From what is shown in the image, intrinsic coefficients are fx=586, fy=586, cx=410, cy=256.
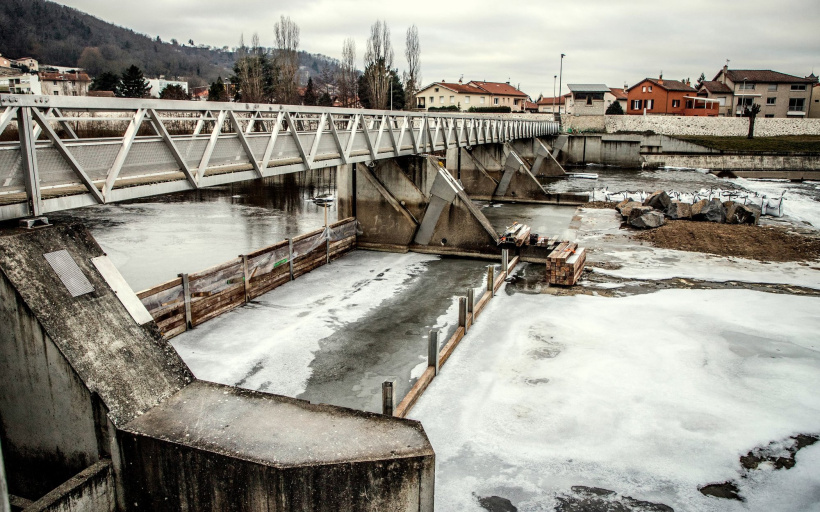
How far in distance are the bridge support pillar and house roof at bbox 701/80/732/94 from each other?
80745 millimetres

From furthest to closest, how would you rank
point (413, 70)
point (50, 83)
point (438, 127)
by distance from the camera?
point (50, 83) → point (413, 70) → point (438, 127)

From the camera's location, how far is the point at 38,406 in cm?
582

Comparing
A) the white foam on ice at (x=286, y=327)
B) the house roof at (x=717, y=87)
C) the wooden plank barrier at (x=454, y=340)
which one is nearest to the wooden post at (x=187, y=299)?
the white foam on ice at (x=286, y=327)

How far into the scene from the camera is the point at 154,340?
6535 millimetres

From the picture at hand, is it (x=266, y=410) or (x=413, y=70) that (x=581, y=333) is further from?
(x=413, y=70)

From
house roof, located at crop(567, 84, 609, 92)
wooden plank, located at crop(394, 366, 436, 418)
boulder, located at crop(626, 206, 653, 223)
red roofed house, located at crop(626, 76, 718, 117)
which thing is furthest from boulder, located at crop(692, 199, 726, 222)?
red roofed house, located at crop(626, 76, 718, 117)

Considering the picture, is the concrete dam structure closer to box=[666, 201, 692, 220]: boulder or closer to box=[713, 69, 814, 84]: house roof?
box=[666, 201, 692, 220]: boulder

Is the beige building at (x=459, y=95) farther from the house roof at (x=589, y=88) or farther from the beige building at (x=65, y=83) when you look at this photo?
the beige building at (x=65, y=83)

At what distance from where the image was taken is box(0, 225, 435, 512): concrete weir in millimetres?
5109

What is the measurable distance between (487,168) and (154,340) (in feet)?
100.0

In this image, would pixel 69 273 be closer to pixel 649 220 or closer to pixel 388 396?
pixel 388 396

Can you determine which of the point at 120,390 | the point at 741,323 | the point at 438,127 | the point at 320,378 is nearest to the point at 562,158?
the point at 438,127

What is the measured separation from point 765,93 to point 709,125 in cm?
2187

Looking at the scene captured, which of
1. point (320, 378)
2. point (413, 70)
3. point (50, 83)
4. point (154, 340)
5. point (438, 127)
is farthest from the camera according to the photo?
point (50, 83)
